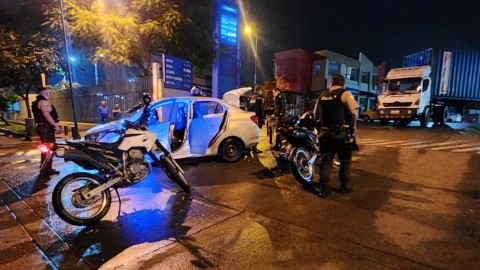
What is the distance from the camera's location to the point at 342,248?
114 inches

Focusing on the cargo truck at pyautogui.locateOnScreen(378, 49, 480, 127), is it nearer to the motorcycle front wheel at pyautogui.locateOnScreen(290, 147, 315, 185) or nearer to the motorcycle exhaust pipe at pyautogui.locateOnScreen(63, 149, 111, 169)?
the motorcycle front wheel at pyautogui.locateOnScreen(290, 147, 315, 185)

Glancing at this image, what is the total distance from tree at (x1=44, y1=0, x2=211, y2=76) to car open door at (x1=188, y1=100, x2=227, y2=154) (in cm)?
763

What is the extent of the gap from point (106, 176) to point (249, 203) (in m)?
2.06

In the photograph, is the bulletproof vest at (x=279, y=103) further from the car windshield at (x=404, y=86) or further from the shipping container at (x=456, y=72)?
the shipping container at (x=456, y=72)

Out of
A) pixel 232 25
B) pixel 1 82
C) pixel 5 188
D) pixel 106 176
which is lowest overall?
pixel 5 188

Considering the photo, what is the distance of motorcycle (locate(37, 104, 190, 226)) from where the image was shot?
137 inches

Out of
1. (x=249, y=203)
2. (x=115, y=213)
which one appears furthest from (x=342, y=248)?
(x=115, y=213)

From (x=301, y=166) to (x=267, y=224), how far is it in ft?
6.14

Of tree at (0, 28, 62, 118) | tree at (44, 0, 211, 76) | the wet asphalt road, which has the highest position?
tree at (44, 0, 211, 76)

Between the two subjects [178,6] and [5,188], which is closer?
[5,188]

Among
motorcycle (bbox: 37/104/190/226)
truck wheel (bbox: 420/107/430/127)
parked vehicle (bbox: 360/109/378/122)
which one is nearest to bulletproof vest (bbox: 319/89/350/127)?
motorcycle (bbox: 37/104/190/226)

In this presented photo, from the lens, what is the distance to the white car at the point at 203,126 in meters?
6.39

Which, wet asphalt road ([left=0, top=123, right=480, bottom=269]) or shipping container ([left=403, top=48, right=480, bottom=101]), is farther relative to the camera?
Answer: shipping container ([left=403, top=48, right=480, bottom=101])

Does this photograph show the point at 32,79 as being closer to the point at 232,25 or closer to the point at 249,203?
the point at 232,25
